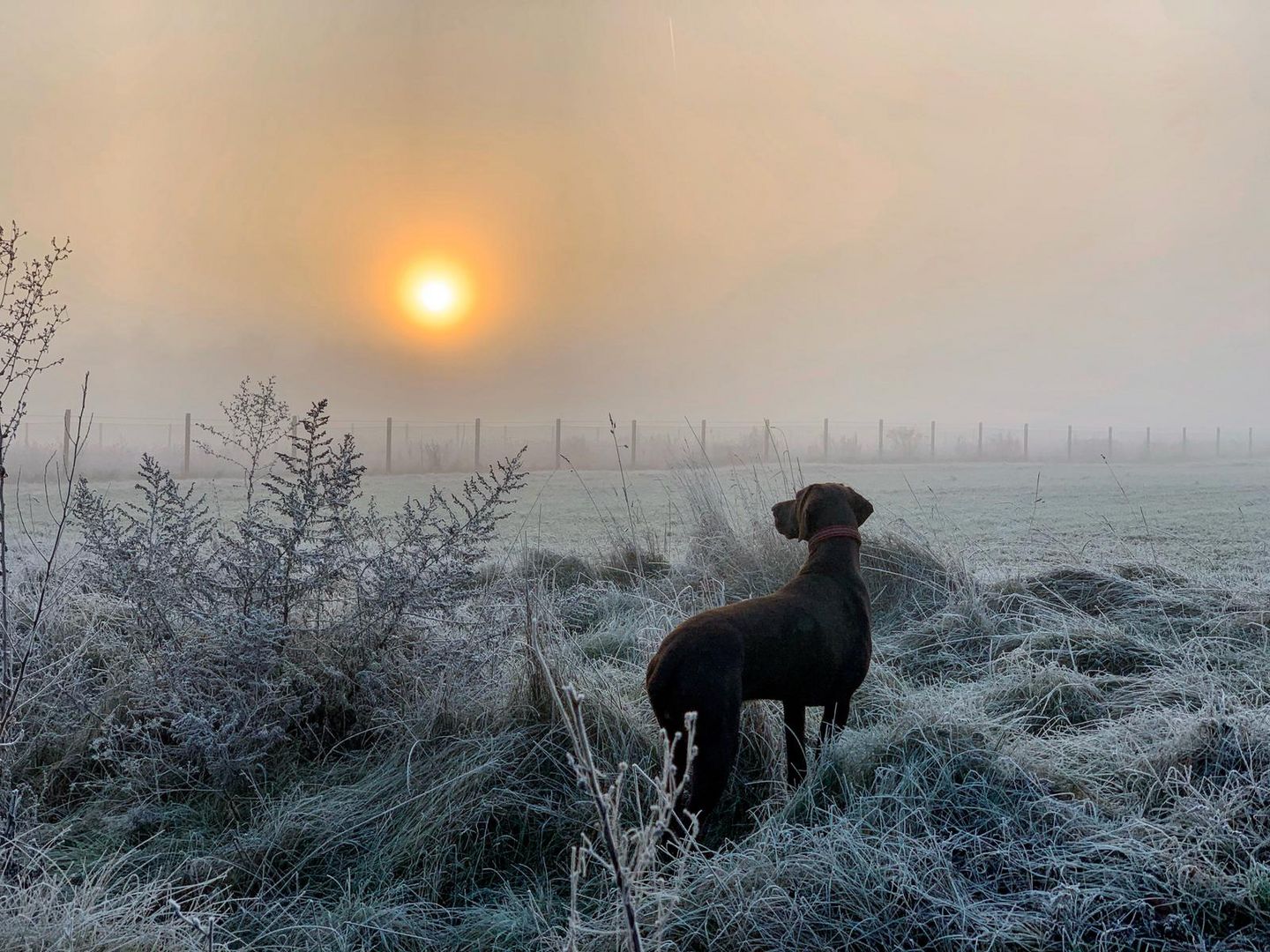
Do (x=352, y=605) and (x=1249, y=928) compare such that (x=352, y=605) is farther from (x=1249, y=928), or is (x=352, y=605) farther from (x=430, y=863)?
(x=1249, y=928)

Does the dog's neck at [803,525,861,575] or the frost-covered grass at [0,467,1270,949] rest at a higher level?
the dog's neck at [803,525,861,575]

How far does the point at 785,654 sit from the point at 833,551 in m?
0.58

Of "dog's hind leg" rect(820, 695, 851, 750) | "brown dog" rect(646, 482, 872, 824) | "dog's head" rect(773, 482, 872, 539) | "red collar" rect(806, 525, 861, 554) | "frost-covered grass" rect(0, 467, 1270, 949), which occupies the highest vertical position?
"dog's head" rect(773, 482, 872, 539)

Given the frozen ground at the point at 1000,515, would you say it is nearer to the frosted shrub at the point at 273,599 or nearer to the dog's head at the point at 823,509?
the frosted shrub at the point at 273,599

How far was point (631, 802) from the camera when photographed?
2859 mm

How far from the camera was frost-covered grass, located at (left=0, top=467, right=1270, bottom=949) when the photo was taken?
7.32 feet

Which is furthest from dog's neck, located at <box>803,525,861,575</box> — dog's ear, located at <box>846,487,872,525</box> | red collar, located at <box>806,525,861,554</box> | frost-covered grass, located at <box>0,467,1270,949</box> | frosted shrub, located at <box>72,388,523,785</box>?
frosted shrub, located at <box>72,388,523,785</box>

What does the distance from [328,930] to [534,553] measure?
3.95m

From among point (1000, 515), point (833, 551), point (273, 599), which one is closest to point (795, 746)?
point (833, 551)

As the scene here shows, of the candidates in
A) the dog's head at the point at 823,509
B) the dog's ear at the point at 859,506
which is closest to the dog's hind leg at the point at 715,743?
→ the dog's head at the point at 823,509

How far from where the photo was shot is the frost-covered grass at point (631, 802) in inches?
87.8

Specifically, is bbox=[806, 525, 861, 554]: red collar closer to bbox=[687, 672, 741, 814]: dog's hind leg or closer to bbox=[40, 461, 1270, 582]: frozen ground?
bbox=[687, 672, 741, 814]: dog's hind leg

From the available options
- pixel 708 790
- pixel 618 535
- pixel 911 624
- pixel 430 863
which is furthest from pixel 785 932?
pixel 618 535

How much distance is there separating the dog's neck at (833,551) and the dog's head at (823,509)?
0.04 metres
